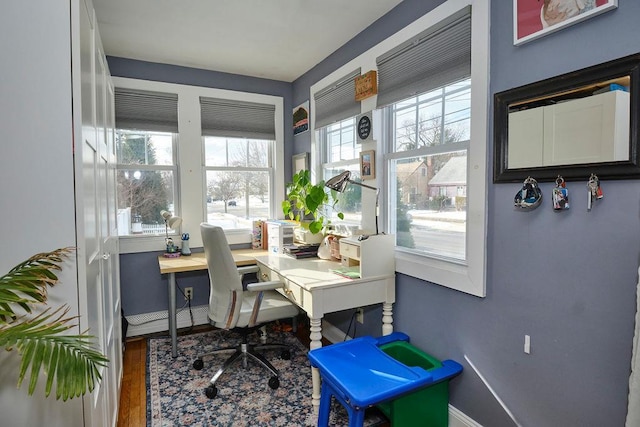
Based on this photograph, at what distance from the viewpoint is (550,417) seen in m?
1.46

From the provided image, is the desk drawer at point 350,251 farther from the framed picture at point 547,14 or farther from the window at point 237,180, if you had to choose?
the window at point 237,180

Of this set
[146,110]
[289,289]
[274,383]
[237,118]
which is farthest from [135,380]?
[237,118]

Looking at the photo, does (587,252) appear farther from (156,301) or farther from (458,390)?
(156,301)

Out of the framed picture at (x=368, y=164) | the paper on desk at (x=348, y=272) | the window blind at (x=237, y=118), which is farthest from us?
the window blind at (x=237, y=118)

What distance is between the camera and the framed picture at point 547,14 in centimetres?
126

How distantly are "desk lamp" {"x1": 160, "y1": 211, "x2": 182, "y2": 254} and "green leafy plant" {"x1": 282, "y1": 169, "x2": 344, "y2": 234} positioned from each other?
93cm

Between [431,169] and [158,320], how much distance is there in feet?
8.81

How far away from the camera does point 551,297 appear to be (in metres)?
1.44

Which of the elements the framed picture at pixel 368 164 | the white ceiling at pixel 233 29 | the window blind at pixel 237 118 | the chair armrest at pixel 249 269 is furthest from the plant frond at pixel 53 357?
the window blind at pixel 237 118

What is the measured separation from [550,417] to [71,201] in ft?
6.37

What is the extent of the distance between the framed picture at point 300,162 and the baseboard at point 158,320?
1.56 meters

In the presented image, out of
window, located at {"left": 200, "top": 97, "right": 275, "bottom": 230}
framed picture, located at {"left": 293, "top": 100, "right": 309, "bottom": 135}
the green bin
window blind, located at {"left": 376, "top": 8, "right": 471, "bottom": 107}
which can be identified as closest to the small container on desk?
window, located at {"left": 200, "top": 97, "right": 275, "bottom": 230}

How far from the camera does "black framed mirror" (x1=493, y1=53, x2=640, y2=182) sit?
46.8 inches

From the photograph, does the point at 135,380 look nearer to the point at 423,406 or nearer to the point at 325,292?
the point at 325,292
